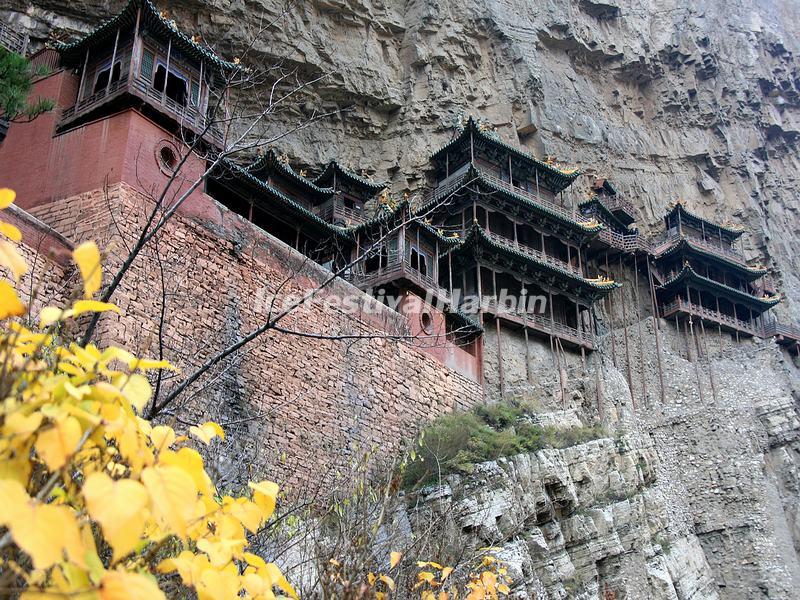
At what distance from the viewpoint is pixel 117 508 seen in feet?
5.44

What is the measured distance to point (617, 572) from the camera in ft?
50.2

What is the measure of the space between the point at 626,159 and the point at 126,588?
116ft

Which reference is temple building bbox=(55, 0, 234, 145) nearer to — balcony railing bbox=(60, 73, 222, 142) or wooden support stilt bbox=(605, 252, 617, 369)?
balcony railing bbox=(60, 73, 222, 142)

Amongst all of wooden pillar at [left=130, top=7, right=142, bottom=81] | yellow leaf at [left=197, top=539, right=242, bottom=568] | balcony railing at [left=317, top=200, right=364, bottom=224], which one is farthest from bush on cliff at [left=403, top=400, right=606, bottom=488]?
yellow leaf at [left=197, top=539, right=242, bottom=568]

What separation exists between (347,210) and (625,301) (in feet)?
43.3

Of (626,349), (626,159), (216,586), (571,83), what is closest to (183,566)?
(216,586)

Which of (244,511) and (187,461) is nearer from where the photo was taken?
(187,461)

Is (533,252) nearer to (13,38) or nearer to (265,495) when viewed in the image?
(13,38)

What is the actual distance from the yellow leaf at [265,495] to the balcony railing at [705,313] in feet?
98.7

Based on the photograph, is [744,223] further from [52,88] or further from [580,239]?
[52,88]

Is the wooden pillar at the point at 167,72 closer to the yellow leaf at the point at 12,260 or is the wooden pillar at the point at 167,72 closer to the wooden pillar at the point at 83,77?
the wooden pillar at the point at 83,77

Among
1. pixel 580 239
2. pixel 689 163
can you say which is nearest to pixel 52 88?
pixel 580 239

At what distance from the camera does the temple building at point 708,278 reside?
3092 centimetres

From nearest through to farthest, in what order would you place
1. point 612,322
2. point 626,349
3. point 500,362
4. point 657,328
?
point 500,362 → point 626,349 → point 657,328 → point 612,322
